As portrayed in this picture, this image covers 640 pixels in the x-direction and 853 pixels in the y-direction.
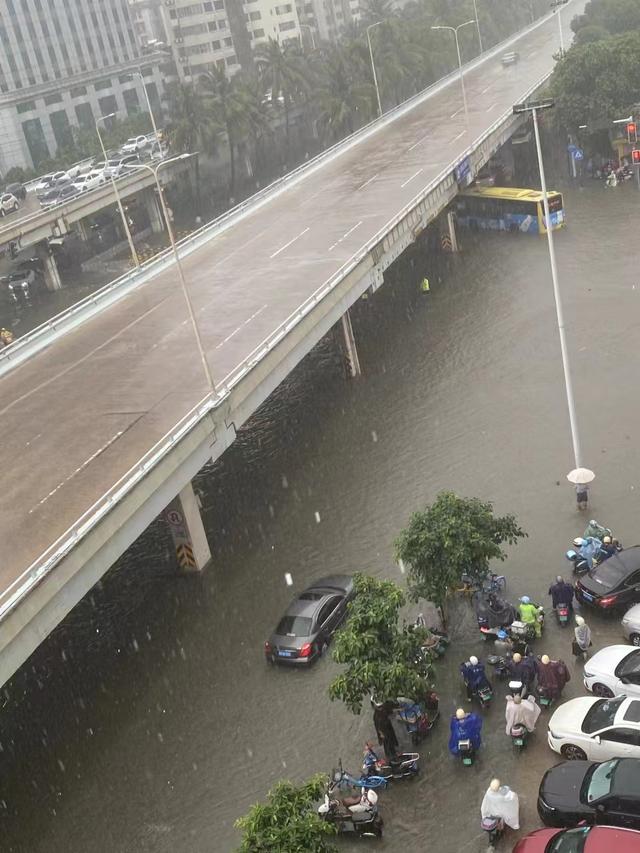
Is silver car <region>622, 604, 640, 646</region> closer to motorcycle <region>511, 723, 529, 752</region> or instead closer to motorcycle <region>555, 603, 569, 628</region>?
motorcycle <region>555, 603, 569, 628</region>

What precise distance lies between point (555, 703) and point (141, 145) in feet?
246

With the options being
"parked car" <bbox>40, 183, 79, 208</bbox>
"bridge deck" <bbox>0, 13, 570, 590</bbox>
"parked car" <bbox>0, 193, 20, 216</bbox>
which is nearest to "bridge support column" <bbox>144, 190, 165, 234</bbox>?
"parked car" <bbox>40, 183, 79, 208</bbox>

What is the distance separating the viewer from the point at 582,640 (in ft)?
57.9

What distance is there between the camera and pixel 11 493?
69.9ft

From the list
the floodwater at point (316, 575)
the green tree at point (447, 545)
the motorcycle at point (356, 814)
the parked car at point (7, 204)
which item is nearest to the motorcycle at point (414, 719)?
the floodwater at point (316, 575)

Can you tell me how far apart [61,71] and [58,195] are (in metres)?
42.1

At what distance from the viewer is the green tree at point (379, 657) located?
50.8 feet

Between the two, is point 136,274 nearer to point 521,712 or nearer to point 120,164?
point 521,712

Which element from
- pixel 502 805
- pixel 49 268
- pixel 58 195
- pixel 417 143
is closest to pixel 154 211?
pixel 58 195

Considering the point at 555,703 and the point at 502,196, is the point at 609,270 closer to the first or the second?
the point at 502,196

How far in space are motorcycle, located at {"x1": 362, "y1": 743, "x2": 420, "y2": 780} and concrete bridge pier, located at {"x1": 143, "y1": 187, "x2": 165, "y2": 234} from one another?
60.7 m

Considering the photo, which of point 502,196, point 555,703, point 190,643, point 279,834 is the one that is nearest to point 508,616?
point 555,703

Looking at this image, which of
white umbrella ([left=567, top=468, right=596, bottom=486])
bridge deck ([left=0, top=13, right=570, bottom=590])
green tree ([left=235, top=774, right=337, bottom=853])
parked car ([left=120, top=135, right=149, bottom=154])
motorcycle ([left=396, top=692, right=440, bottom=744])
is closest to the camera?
green tree ([left=235, top=774, right=337, bottom=853])

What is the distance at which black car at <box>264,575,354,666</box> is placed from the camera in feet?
63.6
